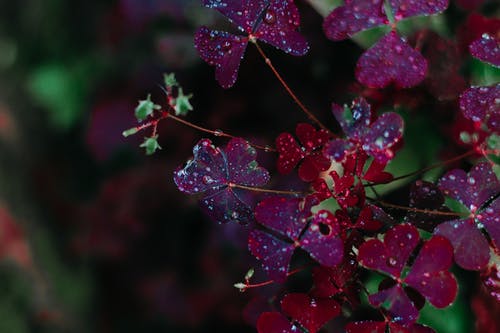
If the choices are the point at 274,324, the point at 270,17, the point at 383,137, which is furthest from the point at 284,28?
the point at 274,324

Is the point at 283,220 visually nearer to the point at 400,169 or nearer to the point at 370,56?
the point at 370,56

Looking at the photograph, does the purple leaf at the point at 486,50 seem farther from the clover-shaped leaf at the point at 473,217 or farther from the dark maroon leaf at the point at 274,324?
the dark maroon leaf at the point at 274,324

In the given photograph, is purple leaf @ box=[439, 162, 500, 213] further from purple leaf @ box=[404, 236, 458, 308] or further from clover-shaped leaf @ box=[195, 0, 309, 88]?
clover-shaped leaf @ box=[195, 0, 309, 88]

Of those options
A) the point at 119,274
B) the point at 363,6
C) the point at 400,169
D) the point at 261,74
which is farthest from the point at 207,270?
the point at 363,6

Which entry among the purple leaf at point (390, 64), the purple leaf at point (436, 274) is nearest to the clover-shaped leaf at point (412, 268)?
the purple leaf at point (436, 274)

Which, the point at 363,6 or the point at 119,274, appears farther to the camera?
the point at 119,274

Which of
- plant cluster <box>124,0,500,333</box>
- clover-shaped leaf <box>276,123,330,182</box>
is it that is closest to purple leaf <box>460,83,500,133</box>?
plant cluster <box>124,0,500,333</box>
